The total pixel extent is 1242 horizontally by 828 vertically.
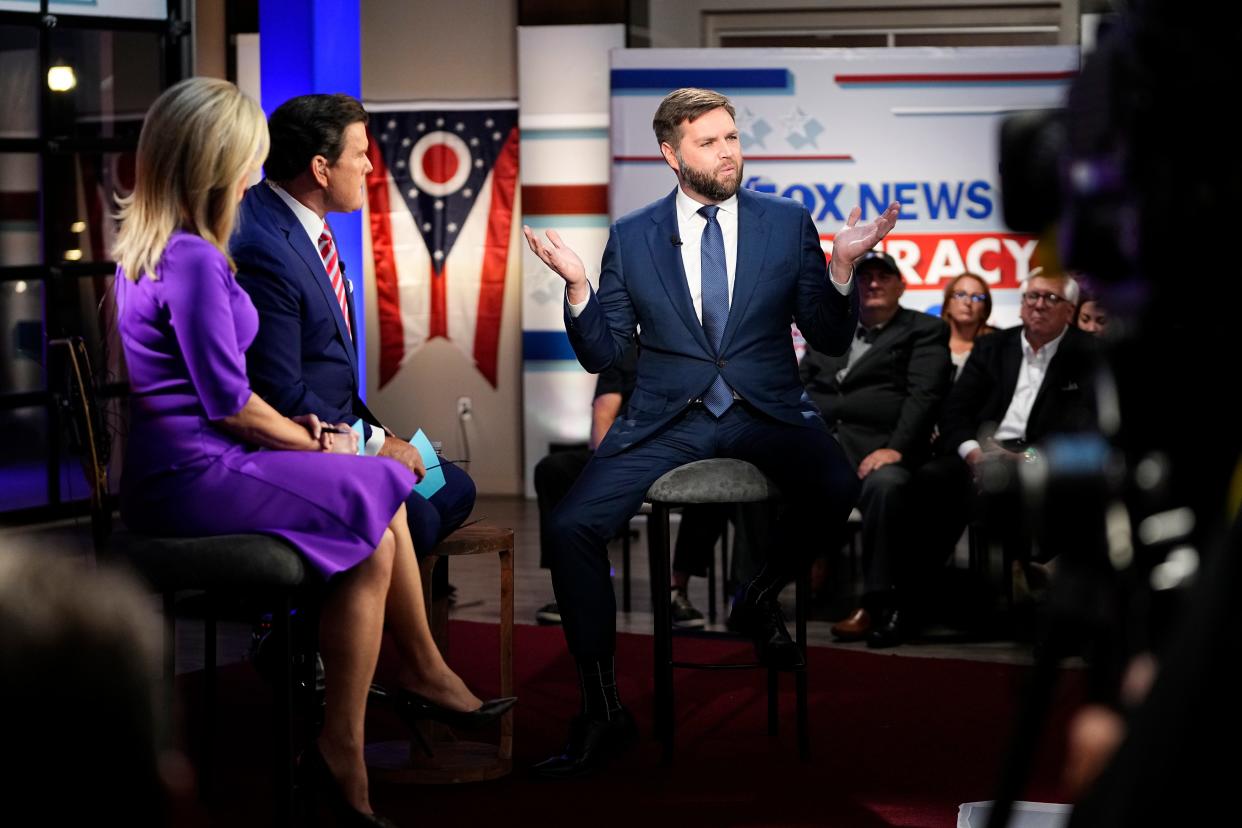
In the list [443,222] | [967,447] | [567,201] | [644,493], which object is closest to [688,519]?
[967,447]

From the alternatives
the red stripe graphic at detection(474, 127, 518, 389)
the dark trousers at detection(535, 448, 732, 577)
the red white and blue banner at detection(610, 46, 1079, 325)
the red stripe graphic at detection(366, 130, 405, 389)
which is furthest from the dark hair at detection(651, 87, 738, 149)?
the red stripe graphic at detection(366, 130, 405, 389)

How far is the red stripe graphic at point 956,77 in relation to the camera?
683 cm

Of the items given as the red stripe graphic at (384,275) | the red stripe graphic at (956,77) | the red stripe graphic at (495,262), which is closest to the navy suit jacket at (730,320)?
the red stripe graphic at (956,77)

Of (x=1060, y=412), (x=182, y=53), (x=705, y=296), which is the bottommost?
(x=1060, y=412)

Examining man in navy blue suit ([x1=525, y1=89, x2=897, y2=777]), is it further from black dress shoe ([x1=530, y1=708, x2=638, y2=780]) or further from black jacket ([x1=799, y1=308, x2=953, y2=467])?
black jacket ([x1=799, y1=308, x2=953, y2=467])

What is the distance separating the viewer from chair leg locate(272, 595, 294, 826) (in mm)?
2559

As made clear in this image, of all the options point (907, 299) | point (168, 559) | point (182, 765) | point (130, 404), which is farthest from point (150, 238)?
point (907, 299)

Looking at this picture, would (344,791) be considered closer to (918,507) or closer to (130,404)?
(130,404)

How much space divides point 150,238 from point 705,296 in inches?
55.9

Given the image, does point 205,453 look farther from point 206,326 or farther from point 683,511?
point 683,511

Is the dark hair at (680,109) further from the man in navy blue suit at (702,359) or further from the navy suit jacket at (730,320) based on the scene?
the navy suit jacket at (730,320)

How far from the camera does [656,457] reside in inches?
136

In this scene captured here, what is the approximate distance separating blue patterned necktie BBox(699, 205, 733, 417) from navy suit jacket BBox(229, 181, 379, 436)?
2.80ft

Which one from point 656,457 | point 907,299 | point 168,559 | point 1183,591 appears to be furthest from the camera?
point 907,299
